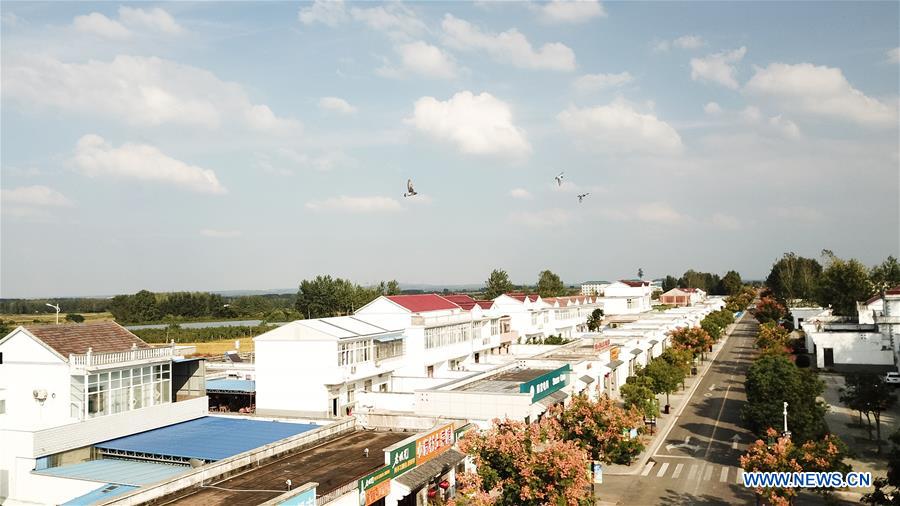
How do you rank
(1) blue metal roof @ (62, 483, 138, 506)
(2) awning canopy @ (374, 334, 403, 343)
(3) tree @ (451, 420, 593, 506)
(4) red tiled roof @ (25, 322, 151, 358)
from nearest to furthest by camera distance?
(3) tree @ (451, 420, 593, 506), (1) blue metal roof @ (62, 483, 138, 506), (4) red tiled roof @ (25, 322, 151, 358), (2) awning canopy @ (374, 334, 403, 343)

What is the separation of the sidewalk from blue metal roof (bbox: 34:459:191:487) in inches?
960

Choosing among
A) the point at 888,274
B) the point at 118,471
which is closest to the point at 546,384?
the point at 118,471

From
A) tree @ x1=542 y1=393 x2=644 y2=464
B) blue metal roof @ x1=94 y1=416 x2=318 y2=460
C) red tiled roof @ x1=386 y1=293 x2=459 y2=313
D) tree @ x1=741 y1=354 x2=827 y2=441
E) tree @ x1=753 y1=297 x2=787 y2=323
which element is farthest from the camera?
tree @ x1=753 y1=297 x2=787 y2=323

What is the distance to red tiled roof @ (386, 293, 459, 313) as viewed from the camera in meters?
57.5

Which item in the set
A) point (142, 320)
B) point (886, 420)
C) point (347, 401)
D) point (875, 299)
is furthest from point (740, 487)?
point (142, 320)

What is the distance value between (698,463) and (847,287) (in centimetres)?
7811

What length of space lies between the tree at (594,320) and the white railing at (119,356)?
85042mm

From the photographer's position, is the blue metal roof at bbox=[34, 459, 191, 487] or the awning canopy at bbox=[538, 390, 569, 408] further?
the awning canopy at bbox=[538, 390, 569, 408]

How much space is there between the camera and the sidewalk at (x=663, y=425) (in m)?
38.4

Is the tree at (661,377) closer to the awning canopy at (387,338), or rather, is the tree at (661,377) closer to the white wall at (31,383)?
the awning canopy at (387,338)

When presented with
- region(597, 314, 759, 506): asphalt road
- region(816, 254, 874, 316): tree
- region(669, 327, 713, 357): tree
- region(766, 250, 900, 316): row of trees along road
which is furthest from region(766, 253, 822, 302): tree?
region(597, 314, 759, 506): asphalt road

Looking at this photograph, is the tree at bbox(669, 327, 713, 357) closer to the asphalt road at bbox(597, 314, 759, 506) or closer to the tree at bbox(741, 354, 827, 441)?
the asphalt road at bbox(597, 314, 759, 506)

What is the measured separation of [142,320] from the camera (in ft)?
555

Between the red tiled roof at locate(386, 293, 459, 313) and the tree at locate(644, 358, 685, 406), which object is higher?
the red tiled roof at locate(386, 293, 459, 313)
